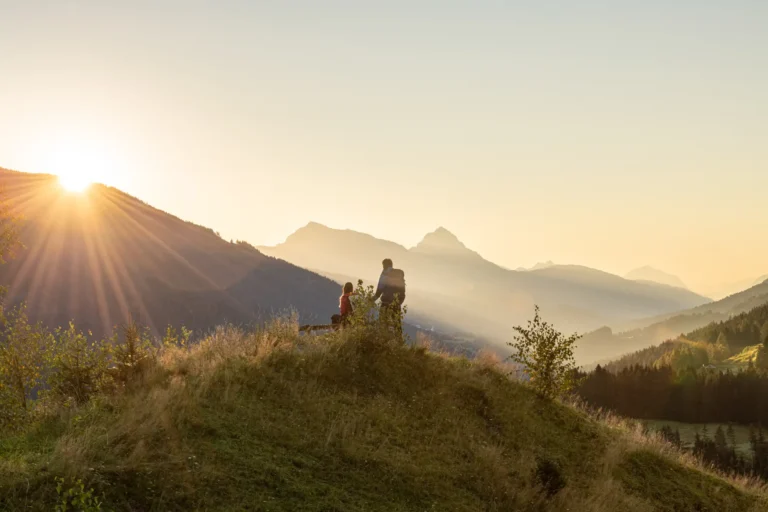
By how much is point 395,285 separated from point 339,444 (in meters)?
7.36

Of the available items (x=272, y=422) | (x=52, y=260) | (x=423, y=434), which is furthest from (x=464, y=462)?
(x=52, y=260)

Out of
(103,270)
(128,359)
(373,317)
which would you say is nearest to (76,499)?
(128,359)

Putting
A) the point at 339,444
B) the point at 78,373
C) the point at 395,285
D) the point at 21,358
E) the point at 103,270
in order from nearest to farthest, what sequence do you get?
the point at 339,444
the point at 78,373
the point at 21,358
the point at 395,285
the point at 103,270

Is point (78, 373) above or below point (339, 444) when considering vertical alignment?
below

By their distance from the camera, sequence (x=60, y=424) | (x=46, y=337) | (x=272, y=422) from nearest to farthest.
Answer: (x=60, y=424) < (x=272, y=422) < (x=46, y=337)

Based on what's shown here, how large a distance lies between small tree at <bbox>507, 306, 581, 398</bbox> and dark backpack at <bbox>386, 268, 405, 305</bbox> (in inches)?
148

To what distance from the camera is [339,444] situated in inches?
473

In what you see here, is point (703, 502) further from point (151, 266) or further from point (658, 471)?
point (151, 266)

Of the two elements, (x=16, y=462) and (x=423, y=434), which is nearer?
(x=16, y=462)

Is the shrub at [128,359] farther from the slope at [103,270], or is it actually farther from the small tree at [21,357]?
the slope at [103,270]

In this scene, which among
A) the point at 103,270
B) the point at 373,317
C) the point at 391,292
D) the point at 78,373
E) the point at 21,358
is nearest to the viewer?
the point at 78,373

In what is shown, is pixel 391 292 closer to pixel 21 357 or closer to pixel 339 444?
pixel 339 444

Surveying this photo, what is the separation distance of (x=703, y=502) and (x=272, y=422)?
11744 mm

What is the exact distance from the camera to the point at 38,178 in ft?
561
